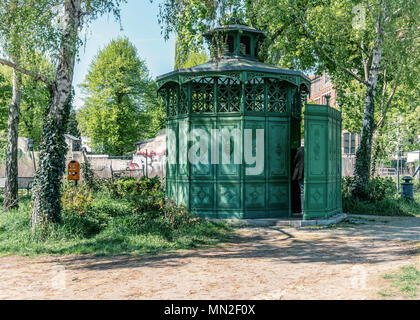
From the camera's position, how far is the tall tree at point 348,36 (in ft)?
61.3

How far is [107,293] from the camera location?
21.4 ft

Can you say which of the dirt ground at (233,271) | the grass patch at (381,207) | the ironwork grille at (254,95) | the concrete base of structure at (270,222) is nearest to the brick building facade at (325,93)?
the grass patch at (381,207)

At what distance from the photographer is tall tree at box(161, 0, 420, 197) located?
18688 mm

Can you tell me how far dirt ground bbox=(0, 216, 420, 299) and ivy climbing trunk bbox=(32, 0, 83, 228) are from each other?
5.73 feet

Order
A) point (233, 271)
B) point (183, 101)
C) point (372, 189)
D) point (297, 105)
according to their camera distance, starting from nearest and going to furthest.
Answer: point (233, 271), point (183, 101), point (297, 105), point (372, 189)

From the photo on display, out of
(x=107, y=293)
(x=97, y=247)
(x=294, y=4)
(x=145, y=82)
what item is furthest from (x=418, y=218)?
(x=145, y=82)

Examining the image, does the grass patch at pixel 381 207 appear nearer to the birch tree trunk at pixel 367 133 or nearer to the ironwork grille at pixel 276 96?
the birch tree trunk at pixel 367 133

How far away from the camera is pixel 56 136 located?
1098cm

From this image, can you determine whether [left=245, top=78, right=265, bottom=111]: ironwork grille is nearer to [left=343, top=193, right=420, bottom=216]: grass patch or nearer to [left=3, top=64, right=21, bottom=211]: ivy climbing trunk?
[left=343, top=193, right=420, bottom=216]: grass patch

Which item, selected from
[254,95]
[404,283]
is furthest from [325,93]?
[404,283]

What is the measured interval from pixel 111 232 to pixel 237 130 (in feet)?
17.0

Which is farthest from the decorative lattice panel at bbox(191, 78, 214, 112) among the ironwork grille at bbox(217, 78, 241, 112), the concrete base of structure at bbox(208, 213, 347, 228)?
the concrete base of structure at bbox(208, 213, 347, 228)

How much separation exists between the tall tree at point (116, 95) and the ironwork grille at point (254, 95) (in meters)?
29.4

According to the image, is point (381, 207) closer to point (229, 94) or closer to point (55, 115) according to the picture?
point (229, 94)
